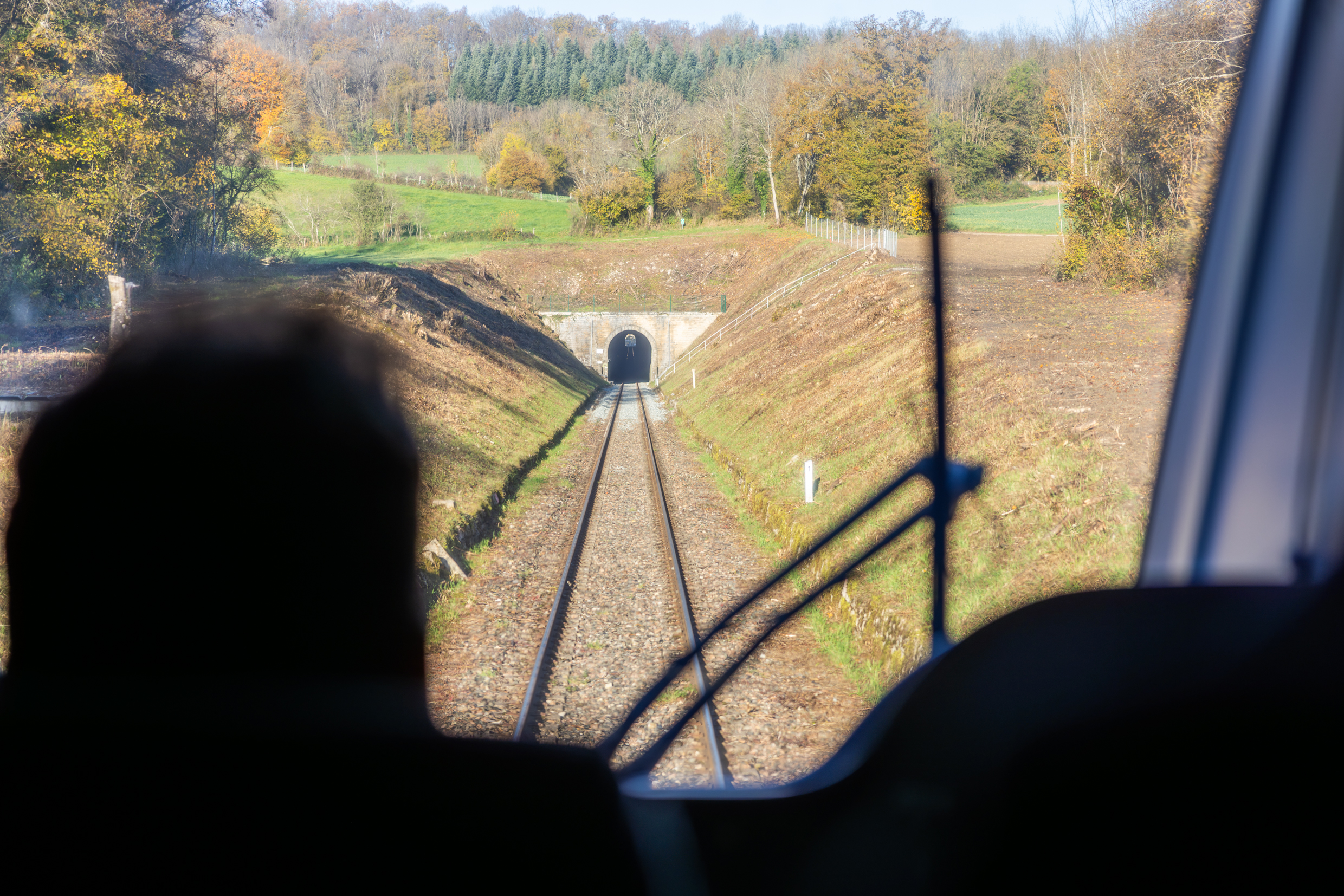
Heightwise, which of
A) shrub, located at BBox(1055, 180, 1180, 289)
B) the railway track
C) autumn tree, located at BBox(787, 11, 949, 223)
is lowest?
the railway track

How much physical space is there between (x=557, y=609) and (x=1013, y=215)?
6353mm

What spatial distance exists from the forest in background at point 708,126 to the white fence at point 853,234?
95 cm

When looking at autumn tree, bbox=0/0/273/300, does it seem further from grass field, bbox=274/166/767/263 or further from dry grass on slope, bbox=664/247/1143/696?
grass field, bbox=274/166/767/263

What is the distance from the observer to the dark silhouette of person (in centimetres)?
156

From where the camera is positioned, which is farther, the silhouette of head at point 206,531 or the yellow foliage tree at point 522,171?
the yellow foliage tree at point 522,171

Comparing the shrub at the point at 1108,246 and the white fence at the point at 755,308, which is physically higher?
the shrub at the point at 1108,246

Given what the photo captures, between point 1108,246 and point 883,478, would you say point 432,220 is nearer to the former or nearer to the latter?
point 883,478

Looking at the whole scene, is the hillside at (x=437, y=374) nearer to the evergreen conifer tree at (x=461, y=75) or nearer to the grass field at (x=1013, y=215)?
the grass field at (x=1013, y=215)

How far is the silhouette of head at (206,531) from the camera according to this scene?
105 inches

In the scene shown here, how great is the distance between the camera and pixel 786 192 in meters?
61.9

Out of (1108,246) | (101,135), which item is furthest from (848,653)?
(101,135)

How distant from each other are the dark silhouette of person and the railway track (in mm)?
2090

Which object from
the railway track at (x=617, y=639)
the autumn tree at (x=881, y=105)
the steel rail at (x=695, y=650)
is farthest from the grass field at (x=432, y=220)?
the railway track at (x=617, y=639)

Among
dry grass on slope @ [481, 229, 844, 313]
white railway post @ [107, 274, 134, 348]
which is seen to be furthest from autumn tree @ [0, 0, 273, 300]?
dry grass on slope @ [481, 229, 844, 313]
